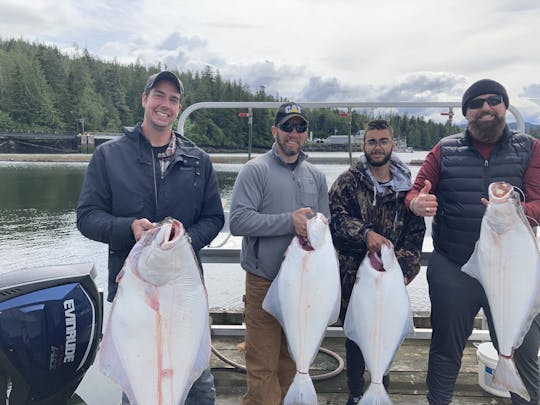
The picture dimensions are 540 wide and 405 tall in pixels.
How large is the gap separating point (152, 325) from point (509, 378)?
1.86 meters

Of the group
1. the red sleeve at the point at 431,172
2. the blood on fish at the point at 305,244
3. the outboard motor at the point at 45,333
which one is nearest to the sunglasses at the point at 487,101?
the red sleeve at the point at 431,172

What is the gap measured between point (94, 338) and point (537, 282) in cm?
256

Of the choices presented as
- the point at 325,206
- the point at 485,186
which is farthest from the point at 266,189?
the point at 485,186

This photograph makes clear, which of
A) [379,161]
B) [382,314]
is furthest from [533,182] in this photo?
[382,314]

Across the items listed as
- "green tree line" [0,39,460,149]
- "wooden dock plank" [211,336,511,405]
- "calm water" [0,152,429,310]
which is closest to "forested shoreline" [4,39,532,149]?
"green tree line" [0,39,460,149]

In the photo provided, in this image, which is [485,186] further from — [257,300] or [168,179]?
[168,179]

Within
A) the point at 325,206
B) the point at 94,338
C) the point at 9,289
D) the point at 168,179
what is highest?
the point at 168,179

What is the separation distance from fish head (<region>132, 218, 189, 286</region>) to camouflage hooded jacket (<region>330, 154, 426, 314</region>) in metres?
1.35

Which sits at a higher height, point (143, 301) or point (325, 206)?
point (325, 206)

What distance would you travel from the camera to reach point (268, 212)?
283 centimetres

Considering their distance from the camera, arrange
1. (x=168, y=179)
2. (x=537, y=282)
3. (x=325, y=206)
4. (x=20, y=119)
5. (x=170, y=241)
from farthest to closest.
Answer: (x=20, y=119)
(x=325, y=206)
(x=168, y=179)
(x=537, y=282)
(x=170, y=241)

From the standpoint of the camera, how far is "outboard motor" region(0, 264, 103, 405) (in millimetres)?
2383

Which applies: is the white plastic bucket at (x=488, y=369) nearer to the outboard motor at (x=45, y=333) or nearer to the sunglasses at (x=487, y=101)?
the sunglasses at (x=487, y=101)

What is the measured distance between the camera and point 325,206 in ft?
9.57
